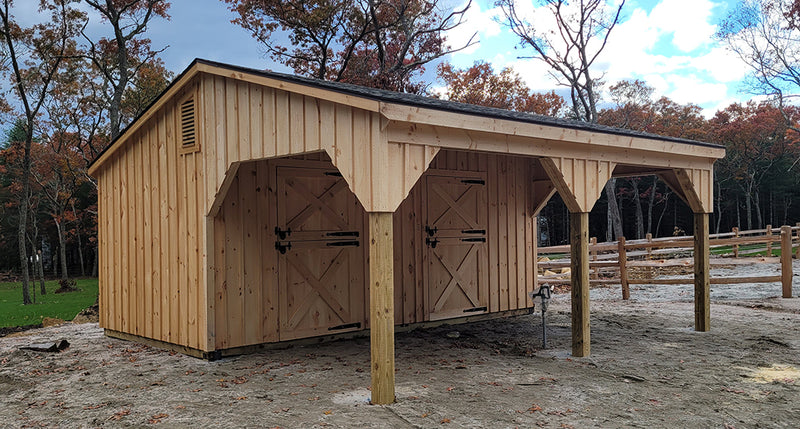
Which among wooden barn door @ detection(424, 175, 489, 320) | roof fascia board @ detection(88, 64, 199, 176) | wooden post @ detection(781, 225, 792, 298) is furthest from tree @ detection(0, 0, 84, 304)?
wooden post @ detection(781, 225, 792, 298)

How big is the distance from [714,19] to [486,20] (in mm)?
9156

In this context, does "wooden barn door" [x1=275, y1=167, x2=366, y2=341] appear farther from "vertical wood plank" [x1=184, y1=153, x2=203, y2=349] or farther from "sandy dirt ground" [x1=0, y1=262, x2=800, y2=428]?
"vertical wood plank" [x1=184, y1=153, x2=203, y2=349]

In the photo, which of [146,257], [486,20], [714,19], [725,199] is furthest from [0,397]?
[725,199]

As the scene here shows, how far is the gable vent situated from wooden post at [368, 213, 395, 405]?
3.36 m

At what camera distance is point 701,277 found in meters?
8.55

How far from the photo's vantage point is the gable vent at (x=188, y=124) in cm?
738

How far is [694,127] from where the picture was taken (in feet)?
108

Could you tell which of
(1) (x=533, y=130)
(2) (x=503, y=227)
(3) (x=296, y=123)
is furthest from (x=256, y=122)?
(2) (x=503, y=227)

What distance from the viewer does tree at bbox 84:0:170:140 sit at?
1719cm

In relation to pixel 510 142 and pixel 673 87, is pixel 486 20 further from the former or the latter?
pixel 510 142

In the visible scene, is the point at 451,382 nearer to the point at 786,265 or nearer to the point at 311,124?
the point at 311,124

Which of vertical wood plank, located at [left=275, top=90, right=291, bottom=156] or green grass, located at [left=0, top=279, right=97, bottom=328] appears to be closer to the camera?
vertical wood plank, located at [left=275, top=90, right=291, bottom=156]

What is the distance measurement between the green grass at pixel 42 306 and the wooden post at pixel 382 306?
11379mm

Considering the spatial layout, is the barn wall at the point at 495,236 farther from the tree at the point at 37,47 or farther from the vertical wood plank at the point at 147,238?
the tree at the point at 37,47
